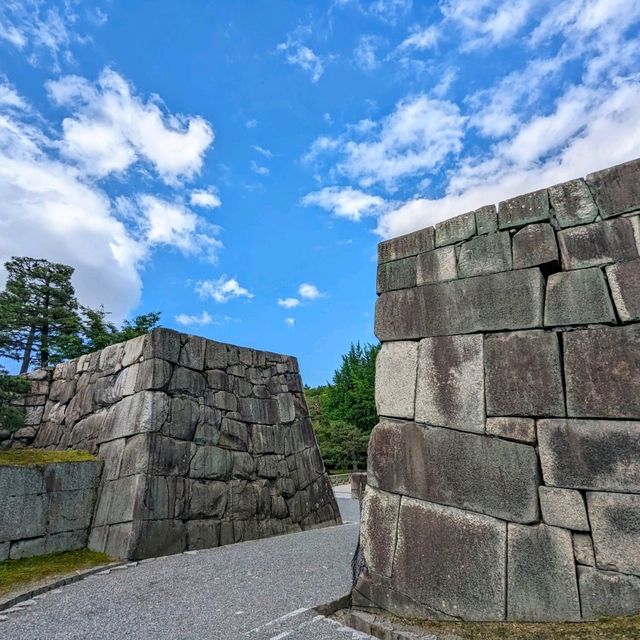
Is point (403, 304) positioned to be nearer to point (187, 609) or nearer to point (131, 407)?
point (187, 609)

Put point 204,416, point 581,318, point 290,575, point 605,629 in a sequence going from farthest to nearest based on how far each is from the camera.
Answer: point 204,416, point 290,575, point 581,318, point 605,629

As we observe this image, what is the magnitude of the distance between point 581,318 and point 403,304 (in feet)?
4.65

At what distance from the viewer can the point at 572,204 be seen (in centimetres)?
311

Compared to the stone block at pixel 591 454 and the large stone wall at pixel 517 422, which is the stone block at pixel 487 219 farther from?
the stone block at pixel 591 454

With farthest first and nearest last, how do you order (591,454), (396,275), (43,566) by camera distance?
1. (43,566)
2. (396,275)
3. (591,454)

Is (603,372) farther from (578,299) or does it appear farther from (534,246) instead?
(534,246)

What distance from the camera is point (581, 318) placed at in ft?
9.55

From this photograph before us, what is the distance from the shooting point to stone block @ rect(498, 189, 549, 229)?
3236 mm

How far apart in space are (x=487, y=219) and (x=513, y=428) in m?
1.69

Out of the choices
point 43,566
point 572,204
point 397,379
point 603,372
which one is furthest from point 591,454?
point 43,566

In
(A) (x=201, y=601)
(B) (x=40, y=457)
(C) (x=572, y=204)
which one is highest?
(C) (x=572, y=204)

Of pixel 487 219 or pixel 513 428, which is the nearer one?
pixel 513 428

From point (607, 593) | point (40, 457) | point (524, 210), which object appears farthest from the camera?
point (40, 457)

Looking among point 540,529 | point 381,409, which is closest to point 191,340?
point 381,409
